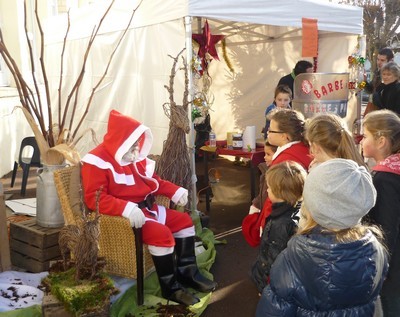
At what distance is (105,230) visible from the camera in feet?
9.93

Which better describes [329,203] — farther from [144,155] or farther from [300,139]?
[144,155]

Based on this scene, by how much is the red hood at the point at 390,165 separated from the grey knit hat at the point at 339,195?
0.59 metres

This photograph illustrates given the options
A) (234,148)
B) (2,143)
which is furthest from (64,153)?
(2,143)

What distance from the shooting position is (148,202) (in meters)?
3.24

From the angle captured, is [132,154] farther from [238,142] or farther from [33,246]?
[238,142]

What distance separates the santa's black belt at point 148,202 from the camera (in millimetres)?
3172

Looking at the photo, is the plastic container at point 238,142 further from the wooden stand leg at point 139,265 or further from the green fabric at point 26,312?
the green fabric at point 26,312

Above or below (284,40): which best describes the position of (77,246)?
below

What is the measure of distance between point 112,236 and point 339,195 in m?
1.86

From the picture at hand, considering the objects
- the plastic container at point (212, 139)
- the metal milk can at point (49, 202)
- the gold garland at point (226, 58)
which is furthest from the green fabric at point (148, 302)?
the gold garland at point (226, 58)

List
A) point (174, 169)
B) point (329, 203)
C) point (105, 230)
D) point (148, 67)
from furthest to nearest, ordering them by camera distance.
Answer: point (148, 67) < point (174, 169) < point (105, 230) < point (329, 203)

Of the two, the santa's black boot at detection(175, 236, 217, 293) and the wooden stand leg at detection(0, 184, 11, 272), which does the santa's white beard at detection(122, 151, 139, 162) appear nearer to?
the santa's black boot at detection(175, 236, 217, 293)

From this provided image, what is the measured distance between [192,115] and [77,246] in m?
2.04

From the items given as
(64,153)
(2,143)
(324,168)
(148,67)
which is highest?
(148,67)
